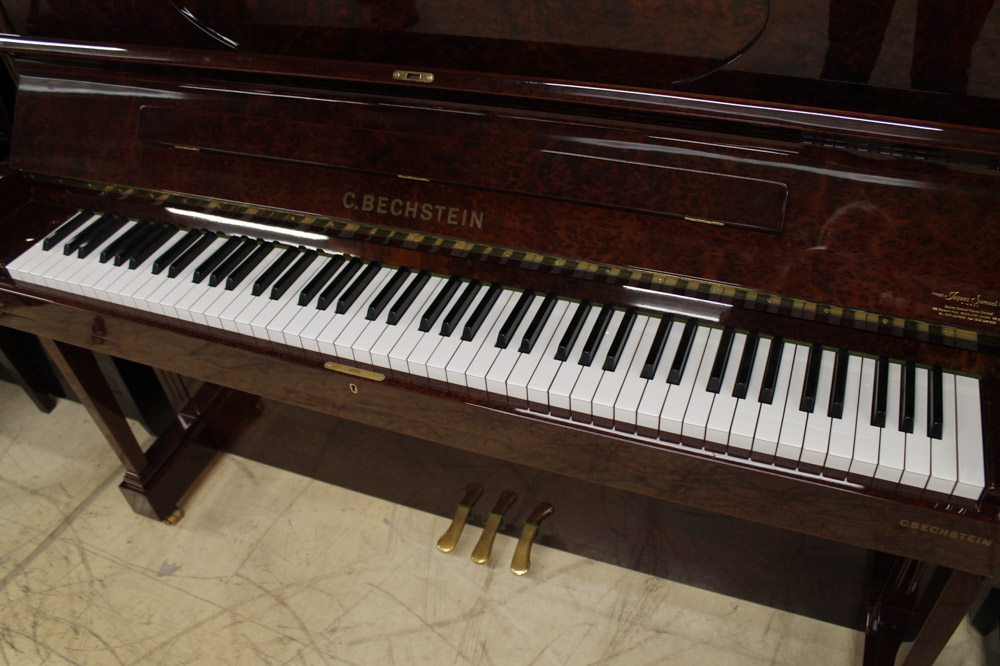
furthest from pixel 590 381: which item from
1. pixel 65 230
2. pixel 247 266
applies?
pixel 65 230

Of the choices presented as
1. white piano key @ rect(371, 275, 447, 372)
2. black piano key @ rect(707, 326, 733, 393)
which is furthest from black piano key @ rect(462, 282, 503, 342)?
black piano key @ rect(707, 326, 733, 393)

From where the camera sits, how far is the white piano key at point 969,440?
1.14 metres

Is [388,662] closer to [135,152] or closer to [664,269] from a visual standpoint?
[664,269]

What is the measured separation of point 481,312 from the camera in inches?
57.4

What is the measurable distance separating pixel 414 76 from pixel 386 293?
441 mm

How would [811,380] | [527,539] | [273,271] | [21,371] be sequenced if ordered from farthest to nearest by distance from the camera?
1. [21,371]
2. [527,539]
3. [273,271]
4. [811,380]

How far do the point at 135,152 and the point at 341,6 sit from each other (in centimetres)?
61

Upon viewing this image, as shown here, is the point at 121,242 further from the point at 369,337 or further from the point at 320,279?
the point at 369,337

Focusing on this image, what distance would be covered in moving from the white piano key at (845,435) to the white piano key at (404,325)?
79 cm

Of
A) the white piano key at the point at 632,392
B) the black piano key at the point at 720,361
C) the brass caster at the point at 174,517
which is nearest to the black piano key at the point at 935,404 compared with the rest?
the black piano key at the point at 720,361

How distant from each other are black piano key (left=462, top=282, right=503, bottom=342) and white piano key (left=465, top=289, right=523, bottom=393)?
0.03 meters

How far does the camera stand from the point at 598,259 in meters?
1.40

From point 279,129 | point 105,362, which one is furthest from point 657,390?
point 105,362

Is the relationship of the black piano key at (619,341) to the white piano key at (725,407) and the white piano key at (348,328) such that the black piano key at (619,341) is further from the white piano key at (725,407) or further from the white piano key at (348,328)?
the white piano key at (348,328)
